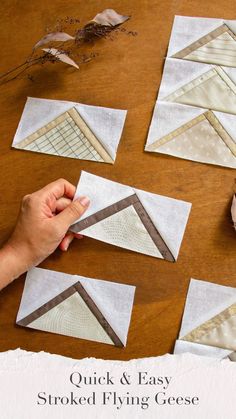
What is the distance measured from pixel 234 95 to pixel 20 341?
2.14 ft

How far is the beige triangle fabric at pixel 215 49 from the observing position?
1.19m

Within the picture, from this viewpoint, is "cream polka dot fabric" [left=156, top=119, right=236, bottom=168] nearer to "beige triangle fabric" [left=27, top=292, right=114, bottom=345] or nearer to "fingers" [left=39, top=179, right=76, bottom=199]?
"fingers" [left=39, top=179, right=76, bottom=199]

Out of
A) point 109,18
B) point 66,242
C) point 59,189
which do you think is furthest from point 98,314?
point 109,18

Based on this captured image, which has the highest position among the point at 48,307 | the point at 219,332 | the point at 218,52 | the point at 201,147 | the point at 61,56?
the point at 61,56

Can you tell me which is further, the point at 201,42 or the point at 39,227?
the point at 201,42

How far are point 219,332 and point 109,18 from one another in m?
0.68

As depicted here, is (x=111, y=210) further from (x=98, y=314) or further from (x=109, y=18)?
(x=109, y=18)

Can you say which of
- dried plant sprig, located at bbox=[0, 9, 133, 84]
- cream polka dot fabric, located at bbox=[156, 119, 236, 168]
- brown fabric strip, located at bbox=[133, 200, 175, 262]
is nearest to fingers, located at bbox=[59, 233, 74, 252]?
brown fabric strip, located at bbox=[133, 200, 175, 262]

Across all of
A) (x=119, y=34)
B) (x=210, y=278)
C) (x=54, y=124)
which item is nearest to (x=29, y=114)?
(x=54, y=124)

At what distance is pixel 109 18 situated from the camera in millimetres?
1210

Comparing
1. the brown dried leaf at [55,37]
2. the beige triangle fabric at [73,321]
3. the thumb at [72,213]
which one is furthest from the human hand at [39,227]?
the brown dried leaf at [55,37]

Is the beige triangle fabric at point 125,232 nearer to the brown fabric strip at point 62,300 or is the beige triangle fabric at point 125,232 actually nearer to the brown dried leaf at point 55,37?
the brown fabric strip at point 62,300

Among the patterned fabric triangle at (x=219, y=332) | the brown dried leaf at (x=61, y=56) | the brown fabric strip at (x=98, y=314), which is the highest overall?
the brown dried leaf at (x=61, y=56)

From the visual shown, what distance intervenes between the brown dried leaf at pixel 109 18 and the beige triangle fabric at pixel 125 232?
40 cm
